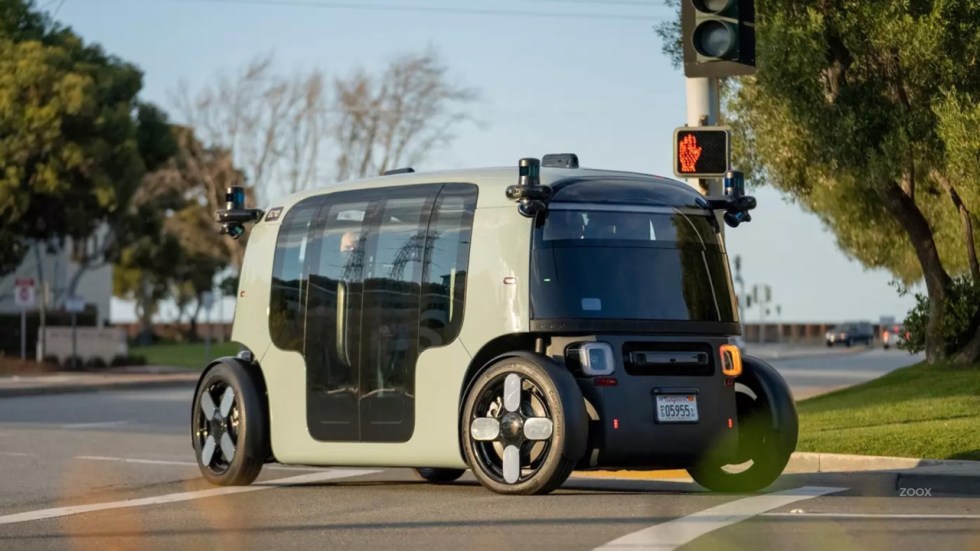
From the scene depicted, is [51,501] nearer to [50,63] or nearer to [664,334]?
[664,334]

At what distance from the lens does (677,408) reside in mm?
11664

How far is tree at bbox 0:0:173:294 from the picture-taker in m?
46.1

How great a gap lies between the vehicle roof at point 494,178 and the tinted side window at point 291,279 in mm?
503

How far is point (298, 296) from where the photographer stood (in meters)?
13.2

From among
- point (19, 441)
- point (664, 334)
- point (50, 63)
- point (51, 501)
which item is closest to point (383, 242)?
point (664, 334)

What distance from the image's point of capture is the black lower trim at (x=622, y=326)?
11.6 metres

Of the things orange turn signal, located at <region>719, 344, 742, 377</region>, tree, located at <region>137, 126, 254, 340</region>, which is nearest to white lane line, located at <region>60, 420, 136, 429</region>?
orange turn signal, located at <region>719, 344, 742, 377</region>

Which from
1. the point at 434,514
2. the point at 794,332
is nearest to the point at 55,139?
the point at 434,514

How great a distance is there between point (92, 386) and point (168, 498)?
25.3 meters

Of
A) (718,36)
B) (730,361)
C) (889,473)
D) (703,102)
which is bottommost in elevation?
(889,473)

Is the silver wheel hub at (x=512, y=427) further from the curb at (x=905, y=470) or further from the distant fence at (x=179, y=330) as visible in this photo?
the distant fence at (x=179, y=330)

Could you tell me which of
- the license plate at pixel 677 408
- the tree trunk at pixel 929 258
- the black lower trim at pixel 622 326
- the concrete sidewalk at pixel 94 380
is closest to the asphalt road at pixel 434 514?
the license plate at pixel 677 408

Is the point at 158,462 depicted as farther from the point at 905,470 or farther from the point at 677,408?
the point at 905,470

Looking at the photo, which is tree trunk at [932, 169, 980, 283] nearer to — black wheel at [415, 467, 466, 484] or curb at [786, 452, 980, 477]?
curb at [786, 452, 980, 477]
